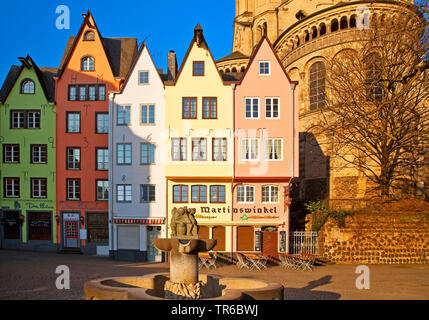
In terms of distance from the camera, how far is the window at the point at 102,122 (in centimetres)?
3048

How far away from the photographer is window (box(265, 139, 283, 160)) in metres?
27.1

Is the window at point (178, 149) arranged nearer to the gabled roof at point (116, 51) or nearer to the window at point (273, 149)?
the window at point (273, 149)

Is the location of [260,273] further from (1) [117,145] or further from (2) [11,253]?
(2) [11,253]

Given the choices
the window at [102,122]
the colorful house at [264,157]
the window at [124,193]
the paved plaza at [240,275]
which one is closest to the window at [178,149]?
the colorful house at [264,157]

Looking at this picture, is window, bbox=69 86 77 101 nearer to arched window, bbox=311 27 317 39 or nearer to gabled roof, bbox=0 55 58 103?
gabled roof, bbox=0 55 58 103

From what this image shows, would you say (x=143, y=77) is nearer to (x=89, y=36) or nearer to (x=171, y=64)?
(x=171, y=64)

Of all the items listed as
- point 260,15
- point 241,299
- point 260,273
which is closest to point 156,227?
point 260,273

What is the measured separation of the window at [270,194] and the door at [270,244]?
2.16 meters

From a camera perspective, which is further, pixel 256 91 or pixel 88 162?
pixel 88 162

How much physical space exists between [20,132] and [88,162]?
6.16 m

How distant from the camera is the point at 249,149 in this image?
27.3 metres

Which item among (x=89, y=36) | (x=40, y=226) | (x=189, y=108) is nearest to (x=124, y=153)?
(x=189, y=108)

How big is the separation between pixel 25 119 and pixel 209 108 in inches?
592

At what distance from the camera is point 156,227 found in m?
28.2
